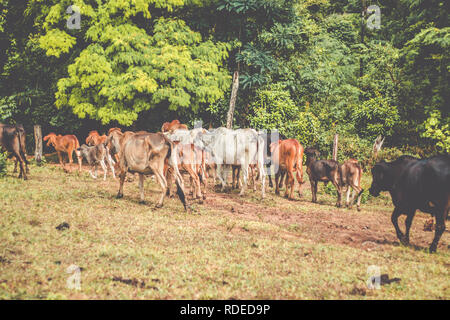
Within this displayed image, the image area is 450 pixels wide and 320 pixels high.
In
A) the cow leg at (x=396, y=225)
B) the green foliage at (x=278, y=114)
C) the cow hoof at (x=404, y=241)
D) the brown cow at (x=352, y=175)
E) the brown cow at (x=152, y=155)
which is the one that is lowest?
the cow hoof at (x=404, y=241)

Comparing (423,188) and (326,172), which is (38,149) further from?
(423,188)

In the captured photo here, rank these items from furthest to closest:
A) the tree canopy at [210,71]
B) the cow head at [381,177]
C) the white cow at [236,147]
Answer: the tree canopy at [210,71] < the white cow at [236,147] < the cow head at [381,177]

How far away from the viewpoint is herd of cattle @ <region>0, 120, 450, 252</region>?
27.1 feet

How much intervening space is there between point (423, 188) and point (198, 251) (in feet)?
15.2

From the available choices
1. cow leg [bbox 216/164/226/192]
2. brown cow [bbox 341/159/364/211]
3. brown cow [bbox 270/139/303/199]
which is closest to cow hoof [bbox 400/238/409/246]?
brown cow [bbox 341/159/364/211]

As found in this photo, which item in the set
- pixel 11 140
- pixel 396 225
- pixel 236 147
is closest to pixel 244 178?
pixel 236 147

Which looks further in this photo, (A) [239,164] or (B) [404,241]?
(A) [239,164]

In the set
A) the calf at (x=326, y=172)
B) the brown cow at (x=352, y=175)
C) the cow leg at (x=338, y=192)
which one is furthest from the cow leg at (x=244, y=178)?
the brown cow at (x=352, y=175)

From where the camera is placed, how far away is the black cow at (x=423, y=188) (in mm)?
7949

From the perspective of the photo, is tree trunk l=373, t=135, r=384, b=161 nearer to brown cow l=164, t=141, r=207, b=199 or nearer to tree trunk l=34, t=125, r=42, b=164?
brown cow l=164, t=141, r=207, b=199

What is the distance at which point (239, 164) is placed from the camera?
14.9 metres

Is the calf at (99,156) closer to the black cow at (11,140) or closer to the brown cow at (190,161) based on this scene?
the black cow at (11,140)

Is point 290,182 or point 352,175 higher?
point 352,175

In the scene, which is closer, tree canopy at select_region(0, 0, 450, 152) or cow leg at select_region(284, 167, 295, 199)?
cow leg at select_region(284, 167, 295, 199)
